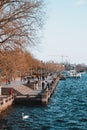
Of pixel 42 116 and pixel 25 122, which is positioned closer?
pixel 25 122

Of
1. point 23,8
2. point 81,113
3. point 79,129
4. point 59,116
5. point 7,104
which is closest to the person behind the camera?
point 79,129

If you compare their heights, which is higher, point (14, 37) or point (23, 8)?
point (23, 8)

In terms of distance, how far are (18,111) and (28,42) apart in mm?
12612

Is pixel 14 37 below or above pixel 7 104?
above

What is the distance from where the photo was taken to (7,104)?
50.8 metres

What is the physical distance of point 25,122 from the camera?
4003 centimetres

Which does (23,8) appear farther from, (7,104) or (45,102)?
(45,102)

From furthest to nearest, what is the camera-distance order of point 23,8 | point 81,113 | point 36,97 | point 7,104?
point 36,97
point 7,104
point 81,113
point 23,8

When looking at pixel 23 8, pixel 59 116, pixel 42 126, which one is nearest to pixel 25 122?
pixel 42 126

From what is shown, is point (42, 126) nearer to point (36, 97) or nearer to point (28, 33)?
point (28, 33)

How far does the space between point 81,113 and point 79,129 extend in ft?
40.2

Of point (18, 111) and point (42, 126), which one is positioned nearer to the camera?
point (42, 126)

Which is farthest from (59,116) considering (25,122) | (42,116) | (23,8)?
(23,8)

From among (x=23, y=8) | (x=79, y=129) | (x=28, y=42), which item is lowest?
(x=79, y=129)
